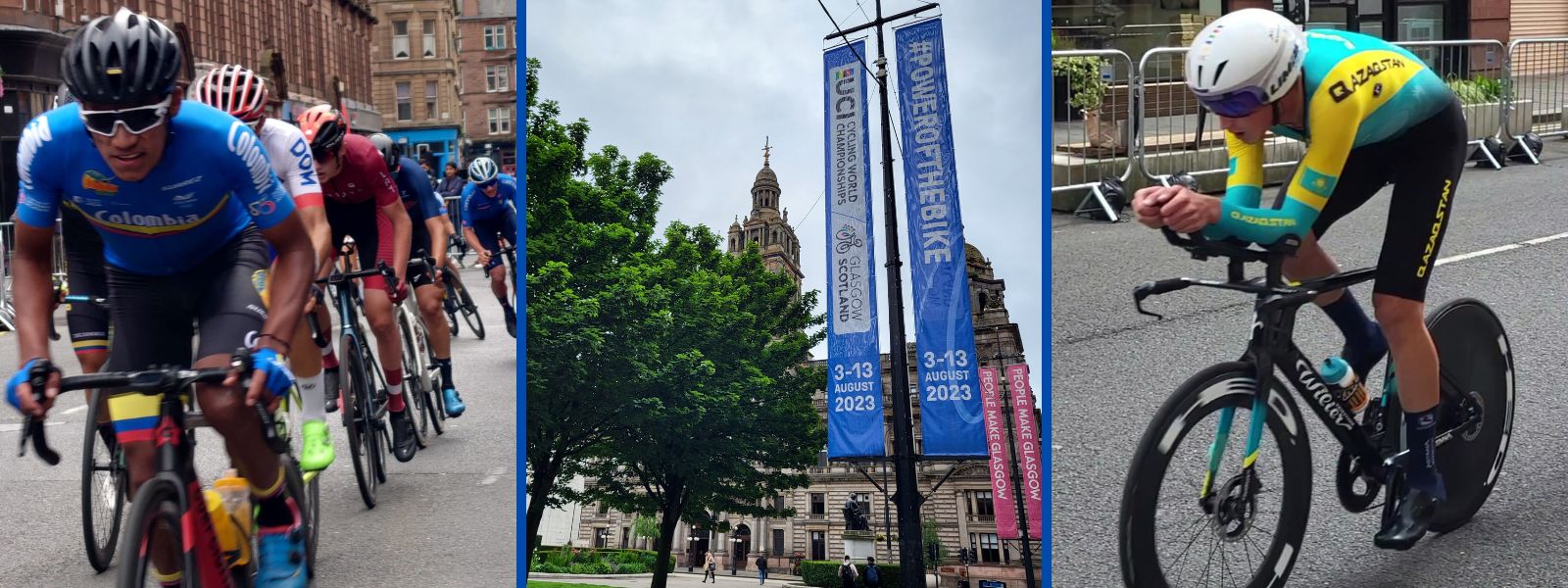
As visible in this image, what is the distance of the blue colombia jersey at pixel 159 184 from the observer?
128 inches

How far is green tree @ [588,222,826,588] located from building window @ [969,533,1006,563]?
0.36 metres

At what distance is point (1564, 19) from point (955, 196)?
1515 centimetres

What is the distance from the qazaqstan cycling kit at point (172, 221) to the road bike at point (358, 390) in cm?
157

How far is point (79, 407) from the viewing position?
8086 mm

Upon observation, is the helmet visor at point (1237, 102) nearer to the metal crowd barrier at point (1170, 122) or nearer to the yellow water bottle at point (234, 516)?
the yellow water bottle at point (234, 516)

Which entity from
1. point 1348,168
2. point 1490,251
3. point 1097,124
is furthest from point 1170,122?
point 1348,168

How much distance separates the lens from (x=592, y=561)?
314cm

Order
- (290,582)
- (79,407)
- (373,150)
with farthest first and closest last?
(79,407) → (373,150) → (290,582)

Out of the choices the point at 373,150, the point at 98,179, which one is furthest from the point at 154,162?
the point at 373,150

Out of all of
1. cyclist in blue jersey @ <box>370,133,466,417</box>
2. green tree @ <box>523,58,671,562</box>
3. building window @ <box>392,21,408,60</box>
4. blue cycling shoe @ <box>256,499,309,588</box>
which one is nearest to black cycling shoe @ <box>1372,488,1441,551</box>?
green tree @ <box>523,58,671,562</box>

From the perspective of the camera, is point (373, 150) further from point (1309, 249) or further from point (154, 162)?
point (1309, 249)

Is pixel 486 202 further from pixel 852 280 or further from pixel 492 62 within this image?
pixel 852 280

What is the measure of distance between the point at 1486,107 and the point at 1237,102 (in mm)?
9377

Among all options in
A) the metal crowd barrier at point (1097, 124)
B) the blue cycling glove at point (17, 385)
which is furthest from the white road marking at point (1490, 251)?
the blue cycling glove at point (17, 385)
